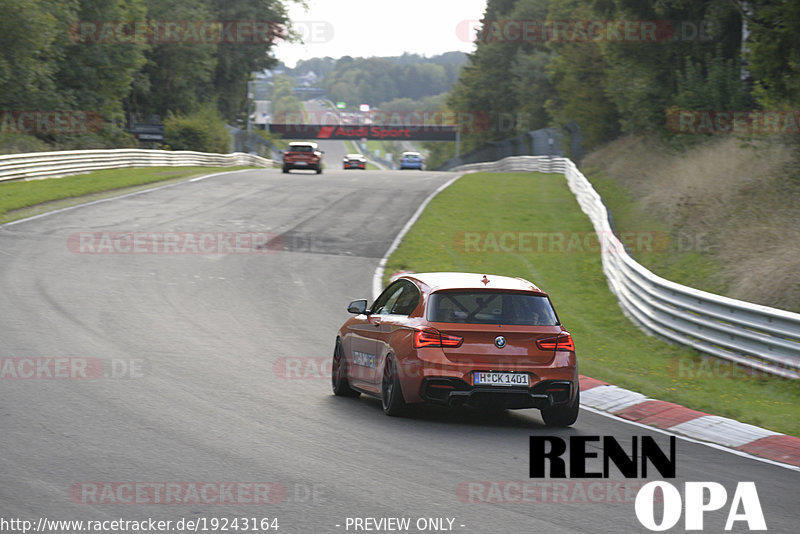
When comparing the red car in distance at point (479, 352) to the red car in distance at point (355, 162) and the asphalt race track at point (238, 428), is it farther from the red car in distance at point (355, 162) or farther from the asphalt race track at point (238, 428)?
the red car in distance at point (355, 162)

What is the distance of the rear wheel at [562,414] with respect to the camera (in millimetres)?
9102

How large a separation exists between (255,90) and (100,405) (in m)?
85.5

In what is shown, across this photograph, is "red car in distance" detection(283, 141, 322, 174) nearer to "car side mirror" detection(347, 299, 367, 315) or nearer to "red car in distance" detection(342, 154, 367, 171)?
"red car in distance" detection(342, 154, 367, 171)

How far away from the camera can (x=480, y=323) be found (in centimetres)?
911

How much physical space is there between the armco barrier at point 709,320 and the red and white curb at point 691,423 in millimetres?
2240

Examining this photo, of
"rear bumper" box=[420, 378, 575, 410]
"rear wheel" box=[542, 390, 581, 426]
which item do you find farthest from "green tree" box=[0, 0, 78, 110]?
"rear wheel" box=[542, 390, 581, 426]

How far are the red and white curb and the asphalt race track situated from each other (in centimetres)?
42

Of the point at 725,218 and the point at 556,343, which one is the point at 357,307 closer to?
the point at 556,343

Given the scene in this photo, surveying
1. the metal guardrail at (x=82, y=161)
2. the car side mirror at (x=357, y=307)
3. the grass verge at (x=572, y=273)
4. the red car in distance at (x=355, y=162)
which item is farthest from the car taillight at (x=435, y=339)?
the red car in distance at (x=355, y=162)

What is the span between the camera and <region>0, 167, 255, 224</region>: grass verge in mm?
26438

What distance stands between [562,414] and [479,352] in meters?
0.98

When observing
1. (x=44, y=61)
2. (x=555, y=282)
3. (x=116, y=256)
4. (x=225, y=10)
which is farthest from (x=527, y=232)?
(x=225, y=10)

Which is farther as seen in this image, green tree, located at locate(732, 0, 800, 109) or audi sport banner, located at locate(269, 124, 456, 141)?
audi sport banner, located at locate(269, 124, 456, 141)

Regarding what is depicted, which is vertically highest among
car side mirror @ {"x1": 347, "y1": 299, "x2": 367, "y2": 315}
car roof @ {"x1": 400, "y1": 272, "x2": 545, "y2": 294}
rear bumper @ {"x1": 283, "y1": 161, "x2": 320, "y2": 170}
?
car roof @ {"x1": 400, "y1": 272, "x2": 545, "y2": 294}
